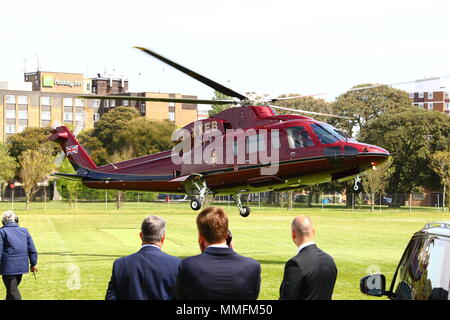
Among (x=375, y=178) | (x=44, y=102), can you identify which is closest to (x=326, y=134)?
(x=375, y=178)

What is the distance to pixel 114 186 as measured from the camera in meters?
27.9

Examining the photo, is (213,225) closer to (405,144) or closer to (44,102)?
(405,144)

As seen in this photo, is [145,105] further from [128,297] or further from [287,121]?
[128,297]

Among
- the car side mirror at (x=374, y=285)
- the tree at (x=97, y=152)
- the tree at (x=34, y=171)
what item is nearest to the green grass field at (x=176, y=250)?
the tree at (x=97, y=152)

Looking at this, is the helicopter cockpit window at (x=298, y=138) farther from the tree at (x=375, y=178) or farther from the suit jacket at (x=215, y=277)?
the tree at (x=375, y=178)

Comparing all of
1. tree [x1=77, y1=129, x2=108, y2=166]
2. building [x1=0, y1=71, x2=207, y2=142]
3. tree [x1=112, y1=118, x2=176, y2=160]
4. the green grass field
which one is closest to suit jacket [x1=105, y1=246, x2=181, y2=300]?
the green grass field

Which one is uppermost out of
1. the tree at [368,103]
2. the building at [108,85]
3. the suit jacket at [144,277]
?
the building at [108,85]

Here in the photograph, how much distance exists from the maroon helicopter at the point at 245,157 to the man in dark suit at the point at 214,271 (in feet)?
45.8

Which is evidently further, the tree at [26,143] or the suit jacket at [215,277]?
the tree at [26,143]

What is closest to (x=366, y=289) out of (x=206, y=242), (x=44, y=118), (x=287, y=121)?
(x=206, y=242)

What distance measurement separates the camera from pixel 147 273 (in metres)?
6.89

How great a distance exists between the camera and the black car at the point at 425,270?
689 centimetres

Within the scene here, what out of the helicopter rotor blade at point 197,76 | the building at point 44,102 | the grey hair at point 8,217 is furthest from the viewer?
the building at point 44,102

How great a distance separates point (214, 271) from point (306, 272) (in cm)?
107
